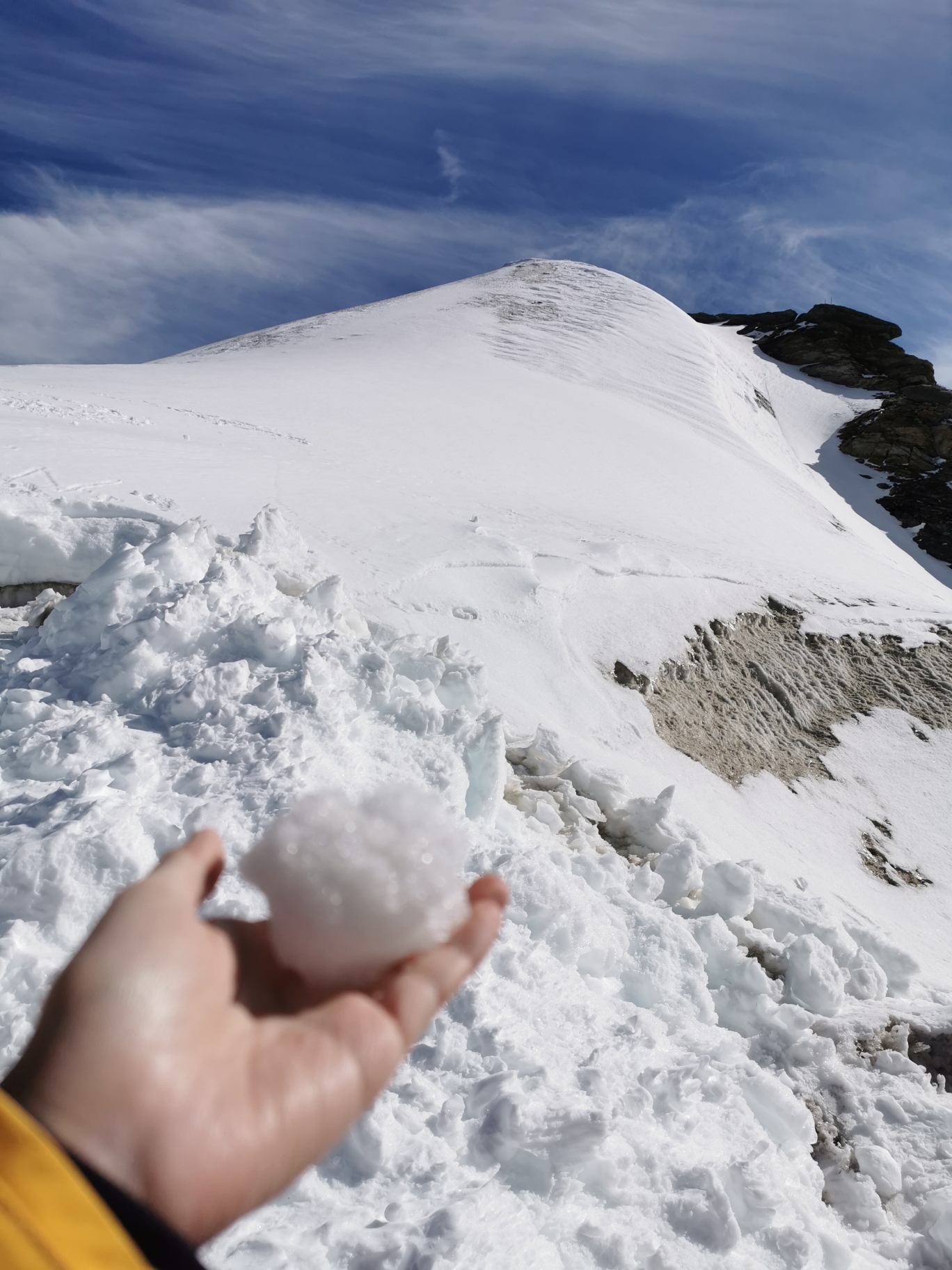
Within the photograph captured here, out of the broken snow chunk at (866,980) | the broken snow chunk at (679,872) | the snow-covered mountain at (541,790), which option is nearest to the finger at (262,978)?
the snow-covered mountain at (541,790)

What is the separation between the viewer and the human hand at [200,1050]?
995 mm

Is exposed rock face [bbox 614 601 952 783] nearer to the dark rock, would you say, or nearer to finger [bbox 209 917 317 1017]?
finger [bbox 209 917 317 1017]

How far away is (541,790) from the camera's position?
4828mm

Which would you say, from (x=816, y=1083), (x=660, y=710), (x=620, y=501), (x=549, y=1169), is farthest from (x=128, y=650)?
(x=620, y=501)

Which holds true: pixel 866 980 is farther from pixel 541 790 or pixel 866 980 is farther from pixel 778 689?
pixel 778 689

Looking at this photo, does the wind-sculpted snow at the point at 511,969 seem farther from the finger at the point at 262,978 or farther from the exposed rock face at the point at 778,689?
the exposed rock face at the point at 778,689

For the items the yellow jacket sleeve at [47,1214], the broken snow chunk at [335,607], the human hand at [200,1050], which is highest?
the yellow jacket sleeve at [47,1214]

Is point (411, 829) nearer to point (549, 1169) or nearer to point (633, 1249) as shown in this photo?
point (549, 1169)

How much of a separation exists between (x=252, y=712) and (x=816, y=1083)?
3.01 metres

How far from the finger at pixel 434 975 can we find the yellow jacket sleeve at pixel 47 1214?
52 centimetres

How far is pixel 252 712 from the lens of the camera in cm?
361

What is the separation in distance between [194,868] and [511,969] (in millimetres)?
2024

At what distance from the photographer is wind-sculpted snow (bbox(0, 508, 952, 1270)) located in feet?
7.39

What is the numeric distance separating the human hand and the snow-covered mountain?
3.77 feet
